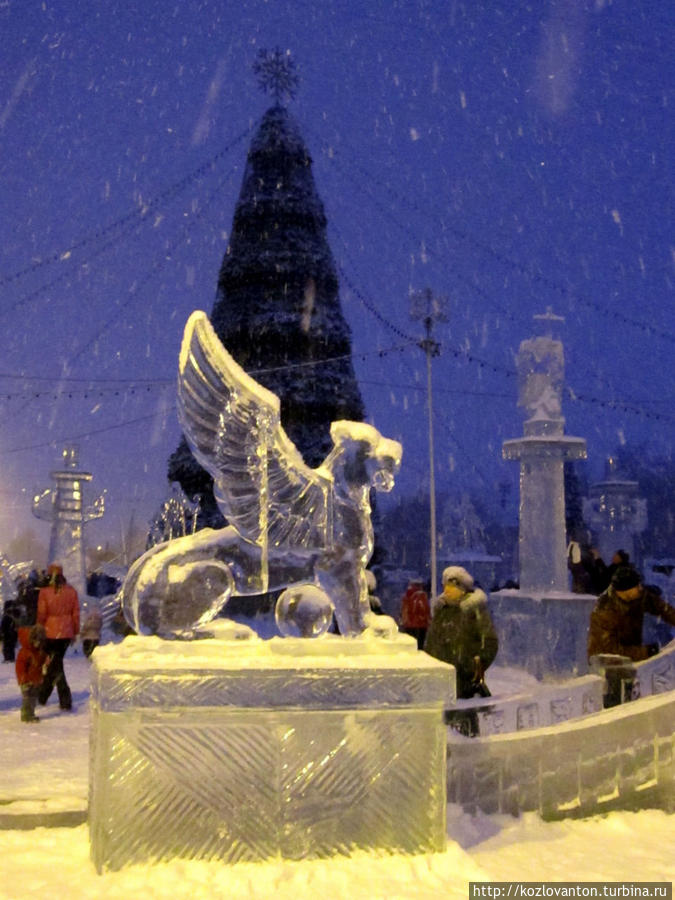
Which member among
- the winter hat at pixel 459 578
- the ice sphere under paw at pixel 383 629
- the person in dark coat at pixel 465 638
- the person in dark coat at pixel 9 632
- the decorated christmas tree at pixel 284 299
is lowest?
the person in dark coat at pixel 9 632

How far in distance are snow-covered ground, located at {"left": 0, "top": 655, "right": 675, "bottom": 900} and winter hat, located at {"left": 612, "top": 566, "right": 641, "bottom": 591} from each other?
2.09m

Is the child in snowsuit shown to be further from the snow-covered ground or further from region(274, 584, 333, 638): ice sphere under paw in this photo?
region(274, 584, 333, 638): ice sphere under paw

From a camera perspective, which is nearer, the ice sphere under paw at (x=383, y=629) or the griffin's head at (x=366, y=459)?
the ice sphere under paw at (x=383, y=629)

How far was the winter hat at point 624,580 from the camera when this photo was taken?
23.0 feet

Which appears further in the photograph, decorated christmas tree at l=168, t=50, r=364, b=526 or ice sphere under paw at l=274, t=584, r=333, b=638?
decorated christmas tree at l=168, t=50, r=364, b=526

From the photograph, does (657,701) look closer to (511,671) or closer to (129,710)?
(129,710)

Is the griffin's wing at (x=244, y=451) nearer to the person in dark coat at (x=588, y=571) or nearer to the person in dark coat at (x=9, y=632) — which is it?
the person in dark coat at (x=588, y=571)

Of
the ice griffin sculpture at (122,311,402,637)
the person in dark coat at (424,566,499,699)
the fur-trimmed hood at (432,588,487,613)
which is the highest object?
the ice griffin sculpture at (122,311,402,637)

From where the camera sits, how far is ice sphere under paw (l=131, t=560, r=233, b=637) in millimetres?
4320

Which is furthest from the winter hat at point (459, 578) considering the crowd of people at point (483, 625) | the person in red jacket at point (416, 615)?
the person in red jacket at point (416, 615)

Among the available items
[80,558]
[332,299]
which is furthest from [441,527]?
[80,558]

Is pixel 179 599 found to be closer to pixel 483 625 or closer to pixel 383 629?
pixel 383 629

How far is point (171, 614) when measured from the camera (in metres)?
4.34

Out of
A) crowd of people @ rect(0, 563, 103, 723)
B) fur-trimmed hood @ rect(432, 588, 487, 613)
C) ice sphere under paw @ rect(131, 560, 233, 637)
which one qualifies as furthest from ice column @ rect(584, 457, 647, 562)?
ice sphere under paw @ rect(131, 560, 233, 637)
